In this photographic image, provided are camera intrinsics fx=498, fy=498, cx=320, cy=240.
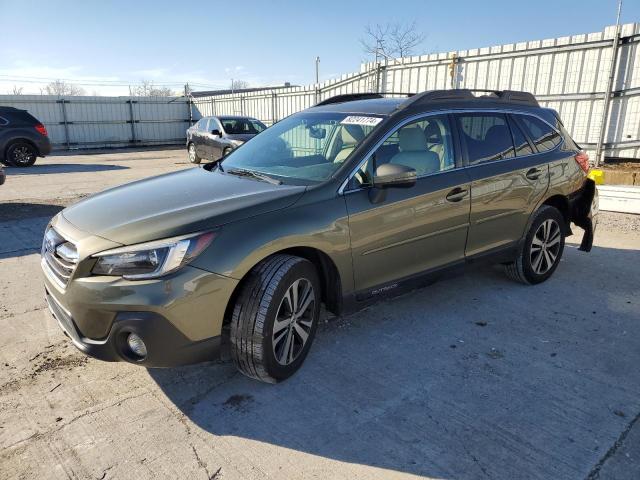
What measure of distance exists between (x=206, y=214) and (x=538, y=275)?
3.51 metres

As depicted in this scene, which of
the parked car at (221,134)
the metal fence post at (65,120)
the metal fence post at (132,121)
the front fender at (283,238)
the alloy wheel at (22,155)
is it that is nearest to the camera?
the front fender at (283,238)

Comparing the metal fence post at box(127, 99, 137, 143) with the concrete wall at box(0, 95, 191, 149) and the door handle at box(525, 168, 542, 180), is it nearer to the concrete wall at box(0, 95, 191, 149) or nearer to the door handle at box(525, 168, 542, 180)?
the concrete wall at box(0, 95, 191, 149)

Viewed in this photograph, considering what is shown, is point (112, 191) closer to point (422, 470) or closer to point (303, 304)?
point (303, 304)

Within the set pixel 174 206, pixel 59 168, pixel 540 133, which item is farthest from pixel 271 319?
pixel 59 168

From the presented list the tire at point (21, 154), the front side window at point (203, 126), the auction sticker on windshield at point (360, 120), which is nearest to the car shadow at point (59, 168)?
the tire at point (21, 154)

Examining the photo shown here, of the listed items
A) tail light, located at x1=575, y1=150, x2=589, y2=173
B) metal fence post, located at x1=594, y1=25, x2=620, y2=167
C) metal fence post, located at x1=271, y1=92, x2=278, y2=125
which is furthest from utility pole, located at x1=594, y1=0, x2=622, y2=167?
metal fence post, located at x1=271, y1=92, x2=278, y2=125

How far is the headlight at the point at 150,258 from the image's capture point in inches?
102

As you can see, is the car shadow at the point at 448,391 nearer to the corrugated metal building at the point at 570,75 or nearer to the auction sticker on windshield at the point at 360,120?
the auction sticker on windshield at the point at 360,120

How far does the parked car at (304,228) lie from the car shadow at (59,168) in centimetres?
1204

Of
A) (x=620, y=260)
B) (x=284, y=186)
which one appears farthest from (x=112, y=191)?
(x=620, y=260)

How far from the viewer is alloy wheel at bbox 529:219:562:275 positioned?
4.82 meters

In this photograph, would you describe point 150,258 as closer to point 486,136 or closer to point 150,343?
point 150,343

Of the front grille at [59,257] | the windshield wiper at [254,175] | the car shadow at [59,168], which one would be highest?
the windshield wiper at [254,175]

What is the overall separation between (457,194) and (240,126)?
1172 cm
